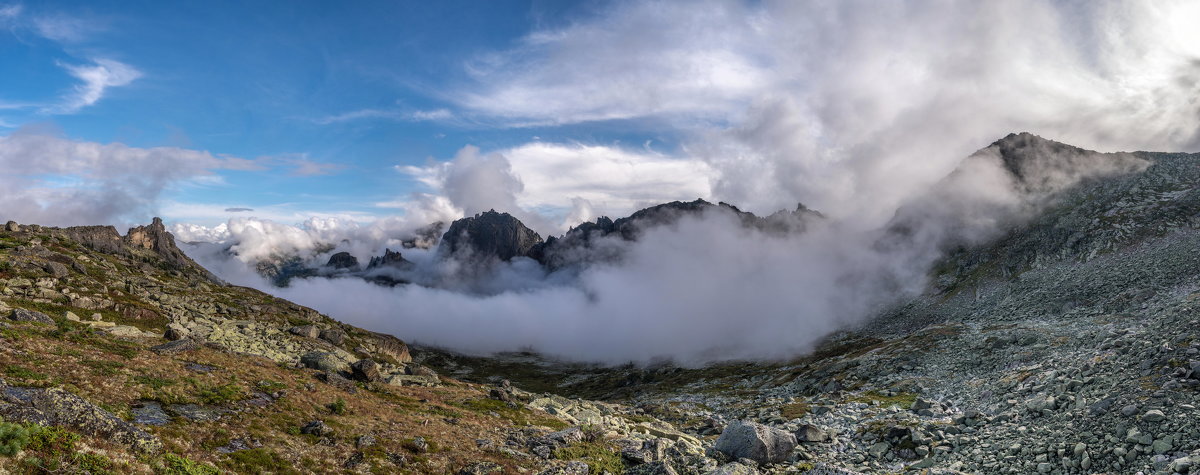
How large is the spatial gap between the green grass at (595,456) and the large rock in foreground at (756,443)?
8.53 m

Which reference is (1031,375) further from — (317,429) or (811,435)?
(317,429)

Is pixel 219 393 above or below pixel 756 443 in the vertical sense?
above

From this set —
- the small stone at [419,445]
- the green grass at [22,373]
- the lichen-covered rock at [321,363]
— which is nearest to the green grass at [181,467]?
the small stone at [419,445]

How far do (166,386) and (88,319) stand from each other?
181 ft

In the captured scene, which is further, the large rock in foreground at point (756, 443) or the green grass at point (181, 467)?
the large rock in foreground at point (756, 443)

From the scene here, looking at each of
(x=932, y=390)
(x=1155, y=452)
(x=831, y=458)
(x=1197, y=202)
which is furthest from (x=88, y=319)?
(x=1197, y=202)

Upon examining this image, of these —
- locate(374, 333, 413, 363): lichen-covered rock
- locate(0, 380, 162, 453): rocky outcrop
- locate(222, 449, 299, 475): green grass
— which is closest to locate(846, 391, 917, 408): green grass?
locate(222, 449, 299, 475): green grass

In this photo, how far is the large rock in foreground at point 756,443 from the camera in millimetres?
34344

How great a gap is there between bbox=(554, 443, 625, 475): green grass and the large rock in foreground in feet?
28.0

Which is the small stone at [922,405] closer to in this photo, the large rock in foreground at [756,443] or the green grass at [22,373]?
the large rock in foreground at [756,443]

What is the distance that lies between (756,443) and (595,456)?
464 inches

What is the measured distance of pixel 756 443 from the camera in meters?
34.5

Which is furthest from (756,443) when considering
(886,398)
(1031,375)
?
(886,398)

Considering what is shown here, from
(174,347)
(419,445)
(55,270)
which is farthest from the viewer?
(55,270)
